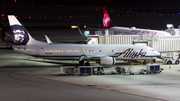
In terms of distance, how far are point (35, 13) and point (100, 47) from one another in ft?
472

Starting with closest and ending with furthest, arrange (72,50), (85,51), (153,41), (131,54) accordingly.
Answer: (72,50) → (85,51) → (131,54) → (153,41)

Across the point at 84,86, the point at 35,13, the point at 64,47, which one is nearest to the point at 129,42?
the point at 64,47

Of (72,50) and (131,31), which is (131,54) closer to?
(72,50)

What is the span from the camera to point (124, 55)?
3881 cm

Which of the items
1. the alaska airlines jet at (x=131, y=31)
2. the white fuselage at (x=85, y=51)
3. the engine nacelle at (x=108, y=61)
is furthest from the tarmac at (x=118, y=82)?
the alaska airlines jet at (x=131, y=31)

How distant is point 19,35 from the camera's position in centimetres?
3809

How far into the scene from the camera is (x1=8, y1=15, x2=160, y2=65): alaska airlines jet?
37500 millimetres

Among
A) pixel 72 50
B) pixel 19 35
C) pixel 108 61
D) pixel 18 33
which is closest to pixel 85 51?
pixel 72 50

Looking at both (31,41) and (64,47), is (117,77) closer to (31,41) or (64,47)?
(64,47)

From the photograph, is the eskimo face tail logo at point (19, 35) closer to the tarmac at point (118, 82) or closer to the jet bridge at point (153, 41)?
the tarmac at point (118, 82)

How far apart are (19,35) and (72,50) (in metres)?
7.77

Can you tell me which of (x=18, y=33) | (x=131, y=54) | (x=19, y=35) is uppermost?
(x=18, y=33)

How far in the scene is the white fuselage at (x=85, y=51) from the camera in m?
37.5

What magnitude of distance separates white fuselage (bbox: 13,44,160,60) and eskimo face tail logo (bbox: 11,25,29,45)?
913mm
